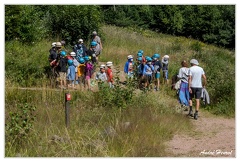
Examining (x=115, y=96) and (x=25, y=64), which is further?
(x=25, y=64)

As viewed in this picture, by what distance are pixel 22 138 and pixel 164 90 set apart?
7060mm

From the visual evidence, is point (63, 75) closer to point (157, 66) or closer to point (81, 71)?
point (81, 71)

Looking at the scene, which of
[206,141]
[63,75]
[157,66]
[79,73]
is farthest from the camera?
[157,66]

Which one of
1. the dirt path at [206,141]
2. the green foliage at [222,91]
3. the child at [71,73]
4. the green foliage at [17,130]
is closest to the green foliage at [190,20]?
the green foliage at [222,91]

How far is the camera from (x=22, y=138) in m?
7.28

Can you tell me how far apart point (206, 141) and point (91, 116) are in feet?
8.00

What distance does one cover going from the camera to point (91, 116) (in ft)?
29.6

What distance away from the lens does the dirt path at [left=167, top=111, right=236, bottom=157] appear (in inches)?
307

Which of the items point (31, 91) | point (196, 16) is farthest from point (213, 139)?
point (196, 16)

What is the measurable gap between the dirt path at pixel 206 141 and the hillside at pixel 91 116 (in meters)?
0.17

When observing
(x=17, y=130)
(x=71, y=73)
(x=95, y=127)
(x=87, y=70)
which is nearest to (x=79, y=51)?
(x=71, y=73)

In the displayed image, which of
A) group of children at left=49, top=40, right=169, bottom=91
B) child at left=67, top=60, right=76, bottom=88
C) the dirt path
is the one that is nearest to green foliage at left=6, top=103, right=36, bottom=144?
the dirt path

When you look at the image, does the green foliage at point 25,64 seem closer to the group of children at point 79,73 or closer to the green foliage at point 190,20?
the group of children at point 79,73

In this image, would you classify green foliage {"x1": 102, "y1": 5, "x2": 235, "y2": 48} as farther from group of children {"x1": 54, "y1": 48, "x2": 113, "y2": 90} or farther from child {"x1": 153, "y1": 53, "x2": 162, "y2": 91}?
group of children {"x1": 54, "y1": 48, "x2": 113, "y2": 90}
